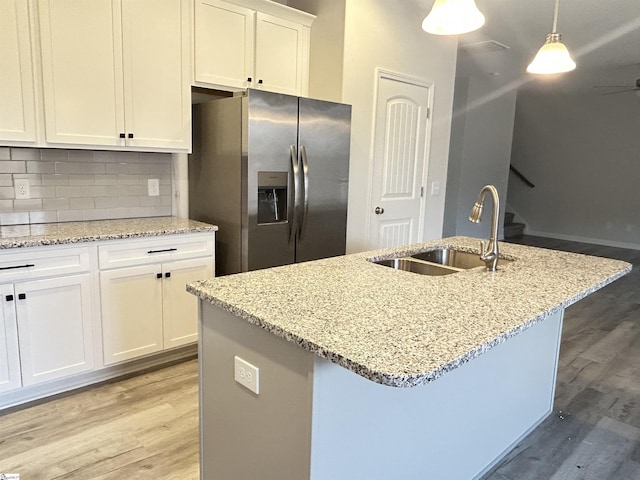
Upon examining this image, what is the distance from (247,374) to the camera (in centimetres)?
143

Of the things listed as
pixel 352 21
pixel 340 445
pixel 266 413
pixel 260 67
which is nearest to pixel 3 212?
pixel 260 67

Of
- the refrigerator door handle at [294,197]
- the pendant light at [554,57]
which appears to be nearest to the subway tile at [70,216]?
the refrigerator door handle at [294,197]

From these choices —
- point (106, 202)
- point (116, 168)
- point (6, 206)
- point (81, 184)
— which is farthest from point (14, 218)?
point (116, 168)

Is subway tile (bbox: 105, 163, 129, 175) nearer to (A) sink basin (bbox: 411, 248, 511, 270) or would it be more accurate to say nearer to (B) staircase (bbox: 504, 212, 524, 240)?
(A) sink basin (bbox: 411, 248, 511, 270)

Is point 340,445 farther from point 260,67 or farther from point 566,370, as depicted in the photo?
point 260,67

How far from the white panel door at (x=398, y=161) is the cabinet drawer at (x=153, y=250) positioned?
1.58m

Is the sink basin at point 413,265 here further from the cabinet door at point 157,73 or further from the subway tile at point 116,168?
the subway tile at point 116,168

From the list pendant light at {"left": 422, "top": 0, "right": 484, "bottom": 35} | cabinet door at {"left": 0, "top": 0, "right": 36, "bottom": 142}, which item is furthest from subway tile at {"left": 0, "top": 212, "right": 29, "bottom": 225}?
pendant light at {"left": 422, "top": 0, "right": 484, "bottom": 35}

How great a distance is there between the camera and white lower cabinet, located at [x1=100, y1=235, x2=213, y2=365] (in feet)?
8.56

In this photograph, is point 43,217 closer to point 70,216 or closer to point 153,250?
point 70,216

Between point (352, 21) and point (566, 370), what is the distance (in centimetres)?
291

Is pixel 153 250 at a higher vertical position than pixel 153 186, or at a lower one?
lower

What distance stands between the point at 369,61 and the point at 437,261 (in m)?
1.90

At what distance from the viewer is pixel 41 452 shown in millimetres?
2059
